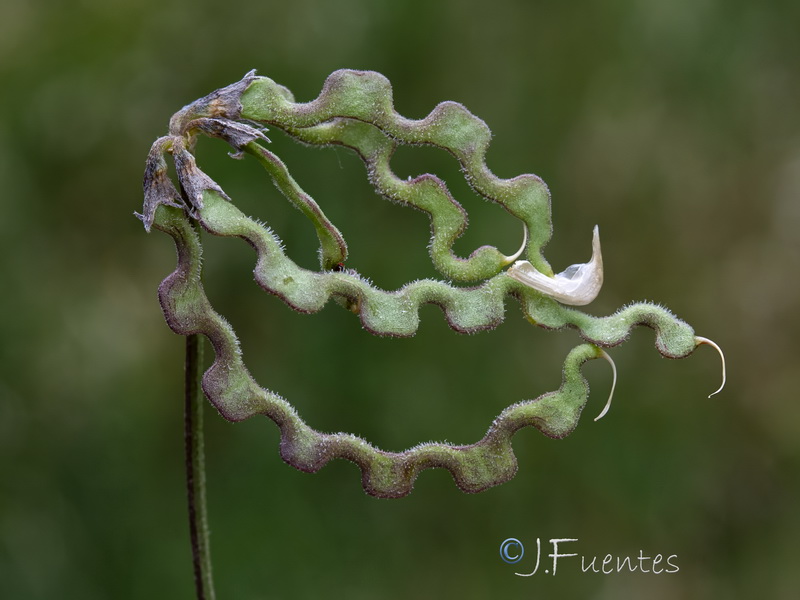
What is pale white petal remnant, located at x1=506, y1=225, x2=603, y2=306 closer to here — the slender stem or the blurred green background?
the slender stem

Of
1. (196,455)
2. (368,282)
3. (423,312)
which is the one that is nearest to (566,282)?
(368,282)

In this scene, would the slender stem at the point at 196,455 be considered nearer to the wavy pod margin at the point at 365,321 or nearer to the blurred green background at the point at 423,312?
the wavy pod margin at the point at 365,321

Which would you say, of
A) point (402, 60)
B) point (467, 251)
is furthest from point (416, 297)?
point (402, 60)

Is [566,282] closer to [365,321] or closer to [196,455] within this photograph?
[365,321]

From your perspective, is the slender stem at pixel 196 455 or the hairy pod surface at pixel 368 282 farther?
the slender stem at pixel 196 455

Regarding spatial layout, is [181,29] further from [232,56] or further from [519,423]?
[519,423]

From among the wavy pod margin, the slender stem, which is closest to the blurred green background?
the slender stem

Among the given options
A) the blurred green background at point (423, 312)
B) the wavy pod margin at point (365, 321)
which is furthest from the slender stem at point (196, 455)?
the blurred green background at point (423, 312)
